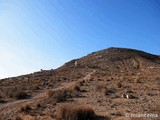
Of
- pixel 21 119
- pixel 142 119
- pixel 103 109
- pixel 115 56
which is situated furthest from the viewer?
pixel 115 56

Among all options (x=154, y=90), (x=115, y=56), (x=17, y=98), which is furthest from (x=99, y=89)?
(x=115, y=56)

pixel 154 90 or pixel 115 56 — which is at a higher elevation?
pixel 115 56

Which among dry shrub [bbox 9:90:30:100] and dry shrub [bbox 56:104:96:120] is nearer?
dry shrub [bbox 56:104:96:120]

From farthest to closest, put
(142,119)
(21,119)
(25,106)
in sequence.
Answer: (25,106) → (21,119) → (142,119)

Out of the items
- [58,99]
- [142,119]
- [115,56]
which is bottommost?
[142,119]

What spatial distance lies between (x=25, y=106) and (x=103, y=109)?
17.6 feet

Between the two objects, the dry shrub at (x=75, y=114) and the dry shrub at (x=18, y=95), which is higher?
the dry shrub at (x=18, y=95)

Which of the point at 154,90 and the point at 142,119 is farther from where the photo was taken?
the point at 154,90

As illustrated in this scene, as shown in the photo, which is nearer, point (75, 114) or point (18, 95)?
point (75, 114)

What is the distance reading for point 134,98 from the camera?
842 inches

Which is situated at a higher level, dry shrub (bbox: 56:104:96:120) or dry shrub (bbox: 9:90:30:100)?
dry shrub (bbox: 9:90:30:100)

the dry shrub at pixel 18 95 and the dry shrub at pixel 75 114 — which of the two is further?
the dry shrub at pixel 18 95

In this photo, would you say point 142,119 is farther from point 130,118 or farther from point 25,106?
point 25,106

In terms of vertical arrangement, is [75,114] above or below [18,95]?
below
